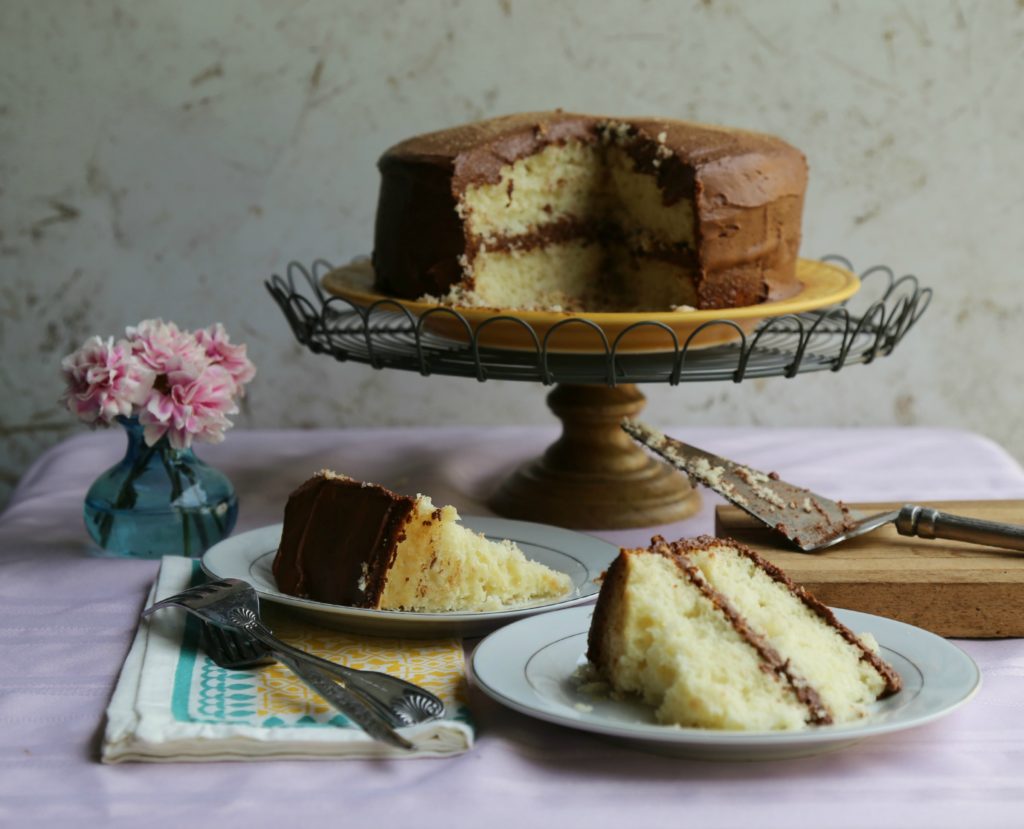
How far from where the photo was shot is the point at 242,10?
2.02 meters

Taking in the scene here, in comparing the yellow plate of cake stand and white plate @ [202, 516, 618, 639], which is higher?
the yellow plate of cake stand

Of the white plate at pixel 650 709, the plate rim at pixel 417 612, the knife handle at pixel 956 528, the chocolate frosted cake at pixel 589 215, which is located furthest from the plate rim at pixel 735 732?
the chocolate frosted cake at pixel 589 215

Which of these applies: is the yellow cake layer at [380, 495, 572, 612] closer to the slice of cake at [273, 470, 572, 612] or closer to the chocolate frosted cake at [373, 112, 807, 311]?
the slice of cake at [273, 470, 572, 612]

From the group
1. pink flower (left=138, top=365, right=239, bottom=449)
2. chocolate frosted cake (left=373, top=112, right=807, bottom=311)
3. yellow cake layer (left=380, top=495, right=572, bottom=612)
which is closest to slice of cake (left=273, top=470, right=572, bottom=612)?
yellow cake layer (left=380, top=495, right=572, bottom=612)

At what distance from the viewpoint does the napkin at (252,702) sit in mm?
832

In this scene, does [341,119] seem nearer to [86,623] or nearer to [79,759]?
[86,623]

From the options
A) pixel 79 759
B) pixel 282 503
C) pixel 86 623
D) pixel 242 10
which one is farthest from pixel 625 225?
pixel 79 759

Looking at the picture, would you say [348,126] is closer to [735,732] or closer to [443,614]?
[443,614]

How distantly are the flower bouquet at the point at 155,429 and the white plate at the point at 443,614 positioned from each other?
111mm

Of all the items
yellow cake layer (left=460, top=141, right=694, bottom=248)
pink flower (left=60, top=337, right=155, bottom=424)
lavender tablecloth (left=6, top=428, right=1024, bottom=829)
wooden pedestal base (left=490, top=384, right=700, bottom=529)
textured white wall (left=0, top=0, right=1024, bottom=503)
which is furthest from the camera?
textured white wall (left=0, top=0, right=1024, bottom=503)

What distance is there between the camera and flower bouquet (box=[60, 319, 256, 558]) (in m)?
1.25

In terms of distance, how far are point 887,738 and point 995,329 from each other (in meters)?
→ 1.55

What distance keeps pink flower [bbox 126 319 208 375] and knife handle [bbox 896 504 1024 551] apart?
691mm

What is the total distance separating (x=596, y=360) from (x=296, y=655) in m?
0.62
